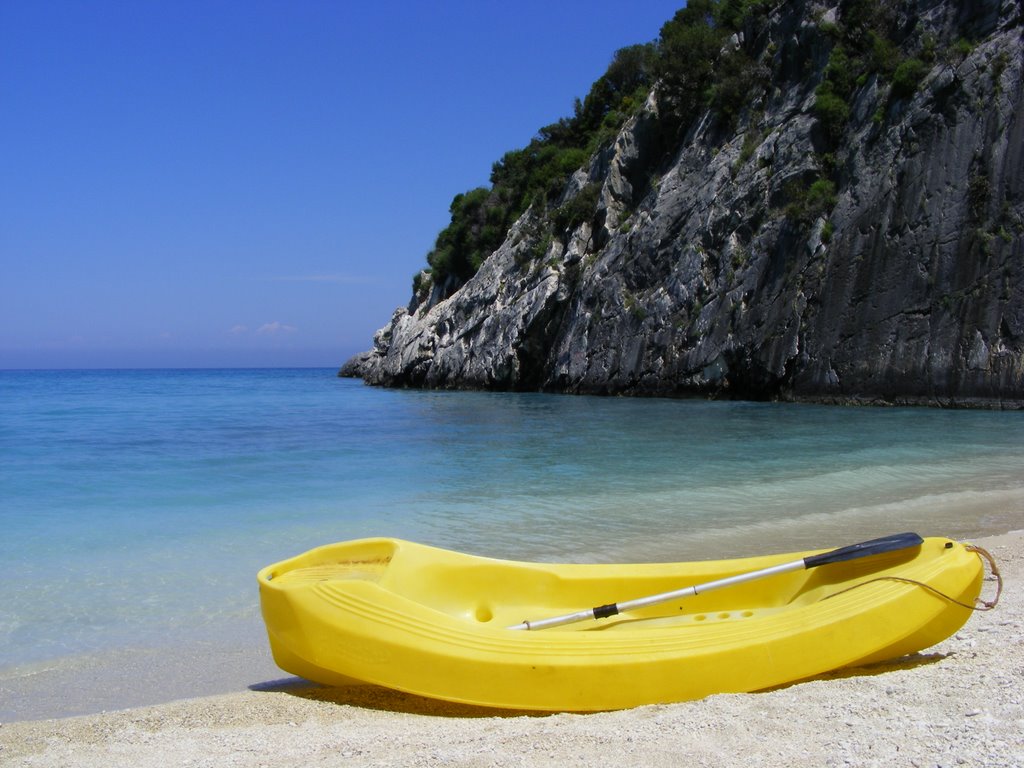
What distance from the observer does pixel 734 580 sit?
458 cm

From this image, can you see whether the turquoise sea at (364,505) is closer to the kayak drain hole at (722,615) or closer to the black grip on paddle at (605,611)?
the black grip on paddle at (605,611)

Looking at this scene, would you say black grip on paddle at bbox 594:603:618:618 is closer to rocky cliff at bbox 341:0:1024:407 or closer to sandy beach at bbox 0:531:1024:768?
sandy beach at bbox 0:531:1024:768

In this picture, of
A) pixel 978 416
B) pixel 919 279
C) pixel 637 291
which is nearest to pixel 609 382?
pixel 637 291

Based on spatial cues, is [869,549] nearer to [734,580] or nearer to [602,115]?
[734,580]

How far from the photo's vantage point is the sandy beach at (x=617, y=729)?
129 inches

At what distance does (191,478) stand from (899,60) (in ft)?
85.6

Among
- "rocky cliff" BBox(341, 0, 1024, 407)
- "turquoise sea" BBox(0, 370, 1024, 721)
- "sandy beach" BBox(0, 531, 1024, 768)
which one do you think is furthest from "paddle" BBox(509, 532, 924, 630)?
"rocky cliff" BBox(341, 0, 1024, 407)

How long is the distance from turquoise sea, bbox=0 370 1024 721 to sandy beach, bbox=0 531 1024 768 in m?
0.66

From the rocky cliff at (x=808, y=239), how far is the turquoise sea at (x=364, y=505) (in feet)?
13.9

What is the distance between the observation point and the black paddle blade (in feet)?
14.6

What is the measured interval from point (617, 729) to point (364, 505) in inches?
295

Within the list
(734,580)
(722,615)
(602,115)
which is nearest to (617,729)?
(734,580)

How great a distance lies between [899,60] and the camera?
90.4ft

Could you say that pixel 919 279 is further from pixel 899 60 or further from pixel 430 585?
pixel 430 585
